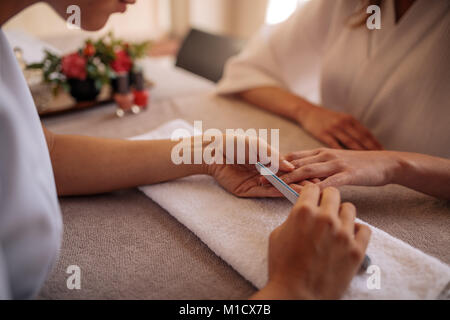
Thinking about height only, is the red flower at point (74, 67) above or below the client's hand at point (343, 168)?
above

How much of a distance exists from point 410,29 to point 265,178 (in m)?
0.53

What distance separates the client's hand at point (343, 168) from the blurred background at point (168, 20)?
2.00m

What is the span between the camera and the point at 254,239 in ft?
1.69

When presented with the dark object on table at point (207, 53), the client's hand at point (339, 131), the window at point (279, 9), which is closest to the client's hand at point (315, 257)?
the client's hand at point (339, 131)

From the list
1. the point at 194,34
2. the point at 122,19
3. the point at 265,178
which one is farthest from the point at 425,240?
the point at 122,19

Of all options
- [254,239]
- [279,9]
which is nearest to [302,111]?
[254,239]

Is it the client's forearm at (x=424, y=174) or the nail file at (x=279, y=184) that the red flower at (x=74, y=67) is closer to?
the nail file at (x=279, y=184)

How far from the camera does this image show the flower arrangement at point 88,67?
1.05 meters

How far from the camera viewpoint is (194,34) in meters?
1.71

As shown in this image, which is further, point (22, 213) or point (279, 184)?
point (279, 184)

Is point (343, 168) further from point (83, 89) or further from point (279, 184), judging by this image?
point (83, 89)

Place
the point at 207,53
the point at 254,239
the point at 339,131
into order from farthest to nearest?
the point at 207,53 < the point at 339,131 < the point at 254,239

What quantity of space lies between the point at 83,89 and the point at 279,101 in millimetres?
623

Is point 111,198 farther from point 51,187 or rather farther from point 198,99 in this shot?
point 198,99
